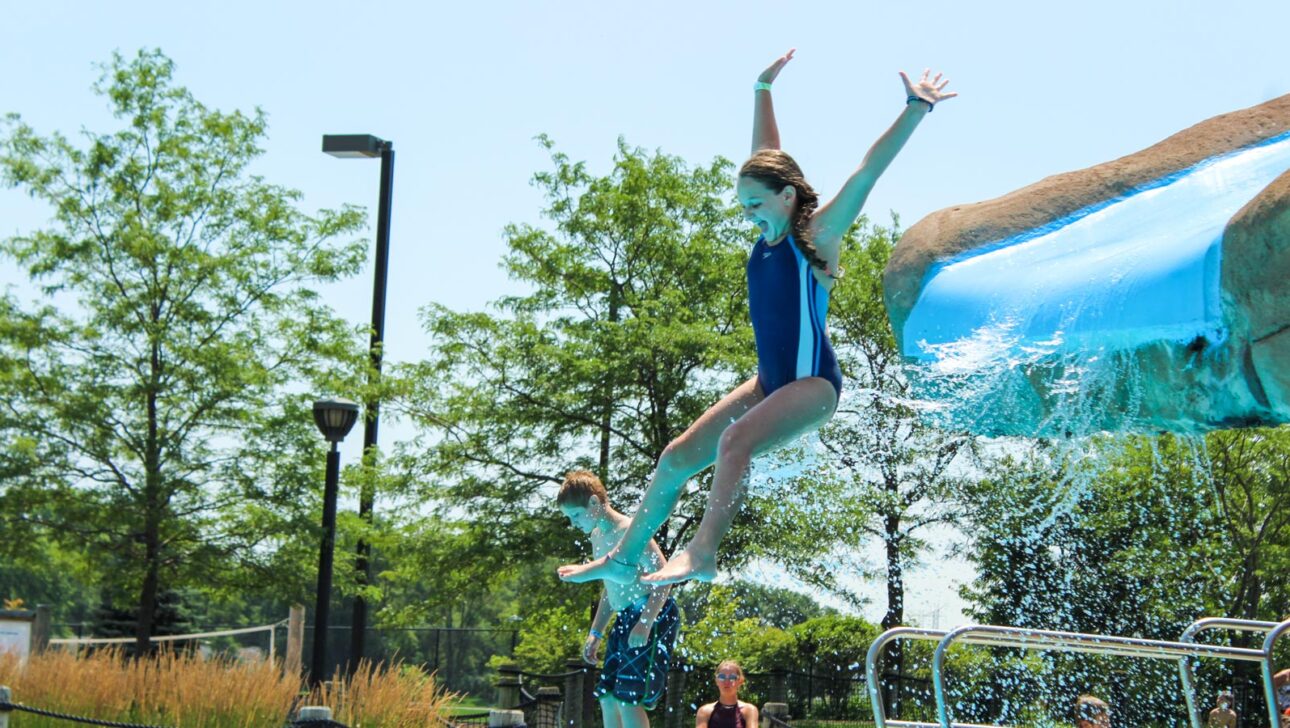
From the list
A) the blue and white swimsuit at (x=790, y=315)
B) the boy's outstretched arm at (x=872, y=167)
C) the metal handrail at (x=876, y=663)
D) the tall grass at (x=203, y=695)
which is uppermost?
the boy's outstretched arm at (x=872, y=167)

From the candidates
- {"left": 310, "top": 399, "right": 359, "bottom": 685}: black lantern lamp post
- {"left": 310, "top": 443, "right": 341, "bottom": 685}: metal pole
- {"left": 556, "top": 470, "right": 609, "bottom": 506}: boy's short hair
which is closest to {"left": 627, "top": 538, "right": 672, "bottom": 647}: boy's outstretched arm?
{"left": 556, "top": 470, "right": 609, "bottom": 506}: boy's short hair

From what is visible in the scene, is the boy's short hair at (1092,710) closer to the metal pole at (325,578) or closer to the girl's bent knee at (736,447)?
the girl's bent knee at (736,447)

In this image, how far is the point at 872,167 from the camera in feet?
14.6

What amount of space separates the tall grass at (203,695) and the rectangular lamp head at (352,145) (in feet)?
30.4

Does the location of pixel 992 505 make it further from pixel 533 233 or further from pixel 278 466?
pixel 278 466

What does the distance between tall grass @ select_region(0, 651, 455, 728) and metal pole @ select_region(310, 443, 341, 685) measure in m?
2.92

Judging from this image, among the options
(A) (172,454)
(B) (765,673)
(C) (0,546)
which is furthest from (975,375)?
(C) (0,546)

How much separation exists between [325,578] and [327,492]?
85 cm

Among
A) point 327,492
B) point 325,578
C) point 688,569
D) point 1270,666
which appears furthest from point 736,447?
point 325,578

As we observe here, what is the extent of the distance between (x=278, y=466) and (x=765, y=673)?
19.9 feet

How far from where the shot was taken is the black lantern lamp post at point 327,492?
41.1 ft

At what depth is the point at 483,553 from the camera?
16.8m

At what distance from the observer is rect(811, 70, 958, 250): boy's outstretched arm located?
4457 mm

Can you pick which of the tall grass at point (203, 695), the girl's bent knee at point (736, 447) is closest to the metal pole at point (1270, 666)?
the girl's bent knee at point (736, 447)
